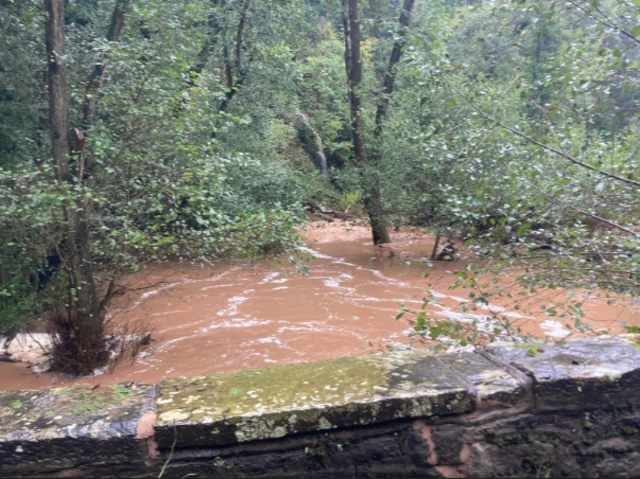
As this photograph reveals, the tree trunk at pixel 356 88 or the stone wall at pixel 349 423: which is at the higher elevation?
the tree trunk at pixel 356 88

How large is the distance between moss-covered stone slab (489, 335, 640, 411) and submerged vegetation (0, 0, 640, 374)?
1.01 meters

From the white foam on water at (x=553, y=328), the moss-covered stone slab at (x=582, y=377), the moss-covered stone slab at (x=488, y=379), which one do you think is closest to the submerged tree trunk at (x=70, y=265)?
the moss-covered stone slab at (x=488, y=379)

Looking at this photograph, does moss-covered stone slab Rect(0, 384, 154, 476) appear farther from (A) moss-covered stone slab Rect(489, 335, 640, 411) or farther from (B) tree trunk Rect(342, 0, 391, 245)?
(B) tree trunk Rect(342, 0, 391, 245)

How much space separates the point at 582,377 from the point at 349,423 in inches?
42.0

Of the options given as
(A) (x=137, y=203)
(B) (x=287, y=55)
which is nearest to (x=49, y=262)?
(A) (x=137, y=203)

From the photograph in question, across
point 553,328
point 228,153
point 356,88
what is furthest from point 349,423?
point 356,88

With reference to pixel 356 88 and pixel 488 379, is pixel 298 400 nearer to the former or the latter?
pixel 488 379

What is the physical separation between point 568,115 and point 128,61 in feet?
16.4

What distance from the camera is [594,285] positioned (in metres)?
3.70

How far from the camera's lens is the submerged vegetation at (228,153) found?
4020mm

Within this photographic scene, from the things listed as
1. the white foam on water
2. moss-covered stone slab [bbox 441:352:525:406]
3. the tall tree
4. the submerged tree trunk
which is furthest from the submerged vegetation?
the white foam on water

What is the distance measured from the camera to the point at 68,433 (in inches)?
79.0

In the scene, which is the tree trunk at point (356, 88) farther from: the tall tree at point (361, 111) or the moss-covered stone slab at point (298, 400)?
the moss-covered stone slab at point (298, 400)

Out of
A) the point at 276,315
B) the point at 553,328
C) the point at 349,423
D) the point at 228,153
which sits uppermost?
the point at 228,153
